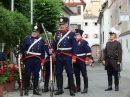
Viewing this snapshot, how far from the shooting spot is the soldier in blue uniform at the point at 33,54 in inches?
396

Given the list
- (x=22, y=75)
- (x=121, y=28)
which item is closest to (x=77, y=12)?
(x=121, y=28)

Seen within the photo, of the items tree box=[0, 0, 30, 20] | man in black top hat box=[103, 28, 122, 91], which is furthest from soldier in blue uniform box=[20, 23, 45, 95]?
tree box=[0, 0, 30, 20]

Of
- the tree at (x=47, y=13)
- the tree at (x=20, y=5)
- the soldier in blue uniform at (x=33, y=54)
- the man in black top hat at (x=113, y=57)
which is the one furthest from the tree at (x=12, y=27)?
the tree at (x=47, y=13)

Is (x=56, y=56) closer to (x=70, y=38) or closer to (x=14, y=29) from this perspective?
(x=70, y=38)

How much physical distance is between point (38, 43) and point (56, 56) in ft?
2.12

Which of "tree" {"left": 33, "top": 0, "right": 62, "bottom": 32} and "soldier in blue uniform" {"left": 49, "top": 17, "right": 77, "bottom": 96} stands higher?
"tree" {"left": 33, "top": 0, "right": 62, "bottom": 32}

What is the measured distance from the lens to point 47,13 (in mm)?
20156

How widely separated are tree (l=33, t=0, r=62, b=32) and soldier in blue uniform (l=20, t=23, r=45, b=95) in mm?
9780

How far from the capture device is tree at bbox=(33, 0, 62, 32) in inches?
786

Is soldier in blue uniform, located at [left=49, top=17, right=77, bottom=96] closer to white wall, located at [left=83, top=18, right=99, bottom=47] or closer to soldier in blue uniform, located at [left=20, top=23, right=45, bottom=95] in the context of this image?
soldier in blue uniform, located at [left=20, top=23, right=45, bottom=95]

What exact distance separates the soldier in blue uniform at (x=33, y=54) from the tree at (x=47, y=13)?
978cm

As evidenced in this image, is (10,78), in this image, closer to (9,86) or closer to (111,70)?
(9,86)

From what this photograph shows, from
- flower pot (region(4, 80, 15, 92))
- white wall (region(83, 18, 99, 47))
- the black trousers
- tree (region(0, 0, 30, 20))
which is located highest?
white wall (region(83, 18, 99, 47))

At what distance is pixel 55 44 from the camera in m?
10.2
